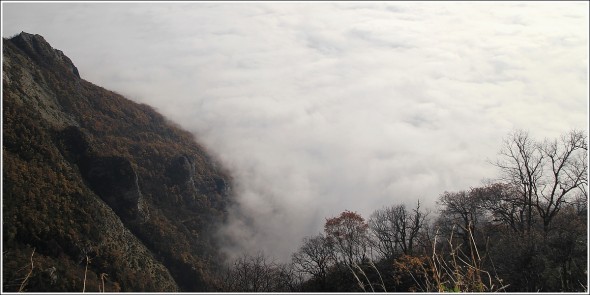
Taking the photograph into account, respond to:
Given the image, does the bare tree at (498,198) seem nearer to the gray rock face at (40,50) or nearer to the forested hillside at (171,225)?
the forested hillside at (171,225)

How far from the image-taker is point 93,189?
9250 cm

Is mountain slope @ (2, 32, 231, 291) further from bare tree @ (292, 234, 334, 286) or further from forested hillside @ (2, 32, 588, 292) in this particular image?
bare tree @ (292, 234, 334, 286)

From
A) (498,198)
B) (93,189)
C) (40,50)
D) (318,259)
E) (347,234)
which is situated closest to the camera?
(498,198)

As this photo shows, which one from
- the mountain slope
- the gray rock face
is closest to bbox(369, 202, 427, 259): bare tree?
the mountain slope

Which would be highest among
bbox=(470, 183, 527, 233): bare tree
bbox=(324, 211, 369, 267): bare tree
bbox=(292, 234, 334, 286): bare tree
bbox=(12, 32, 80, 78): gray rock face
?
bbox=(12, 32, 80, 78): gray rock face

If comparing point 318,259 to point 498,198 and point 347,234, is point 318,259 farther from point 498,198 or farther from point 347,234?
point 498,198

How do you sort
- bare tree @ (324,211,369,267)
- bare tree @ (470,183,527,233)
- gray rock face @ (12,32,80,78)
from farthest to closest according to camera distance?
1. gray rock face @ (12,32,80,78)
2. bare tree @ (324,211,369,267)
3. bare tree @ (470,183,527,233)

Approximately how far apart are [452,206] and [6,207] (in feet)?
189

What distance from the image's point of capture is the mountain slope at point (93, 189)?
59219 millimetres

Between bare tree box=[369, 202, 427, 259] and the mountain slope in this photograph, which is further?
the mountain slope

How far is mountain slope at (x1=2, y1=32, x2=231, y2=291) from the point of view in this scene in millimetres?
59219

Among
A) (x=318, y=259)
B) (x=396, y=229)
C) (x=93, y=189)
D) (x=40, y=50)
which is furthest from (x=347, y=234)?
(x=40, y=50)


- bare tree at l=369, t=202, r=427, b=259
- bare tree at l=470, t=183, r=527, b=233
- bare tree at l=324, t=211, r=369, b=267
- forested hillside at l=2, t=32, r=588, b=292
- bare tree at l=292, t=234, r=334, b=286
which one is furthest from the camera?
bare tree at l=324, t=211, r=369, b=267

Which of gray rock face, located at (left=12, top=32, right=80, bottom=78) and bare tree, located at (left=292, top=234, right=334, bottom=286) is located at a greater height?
gray rock face, located at (left=12, top=32, right=80, bottom=78)
